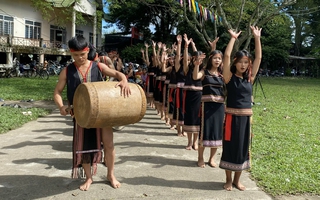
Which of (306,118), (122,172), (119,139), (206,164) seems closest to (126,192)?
(122,172)

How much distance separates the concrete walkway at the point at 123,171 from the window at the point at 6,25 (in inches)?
815

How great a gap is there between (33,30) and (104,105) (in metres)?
26.1

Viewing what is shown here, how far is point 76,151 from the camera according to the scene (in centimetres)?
367

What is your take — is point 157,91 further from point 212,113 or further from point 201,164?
point 212,113

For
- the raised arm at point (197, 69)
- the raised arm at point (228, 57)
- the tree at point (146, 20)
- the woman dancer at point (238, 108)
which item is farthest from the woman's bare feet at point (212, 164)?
the tree at point (146, 20)

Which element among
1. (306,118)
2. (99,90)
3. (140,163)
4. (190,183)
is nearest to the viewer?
(99,90)

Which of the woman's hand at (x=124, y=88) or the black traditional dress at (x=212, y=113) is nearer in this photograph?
the woman's hand at (x=124, y=88)

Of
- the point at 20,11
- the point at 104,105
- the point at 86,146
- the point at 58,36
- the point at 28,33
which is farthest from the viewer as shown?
the point at 58,36

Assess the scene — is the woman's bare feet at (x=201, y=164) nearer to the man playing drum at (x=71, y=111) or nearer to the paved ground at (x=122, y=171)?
the paved ground at (x=122, y=171)

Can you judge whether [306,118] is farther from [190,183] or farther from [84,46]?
[84,46]

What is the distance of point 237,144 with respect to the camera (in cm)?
375

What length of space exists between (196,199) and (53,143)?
3203mm

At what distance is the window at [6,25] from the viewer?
24.2 metres

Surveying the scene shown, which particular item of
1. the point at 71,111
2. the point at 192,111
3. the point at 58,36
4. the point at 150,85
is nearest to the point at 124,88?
the point at 71,111
